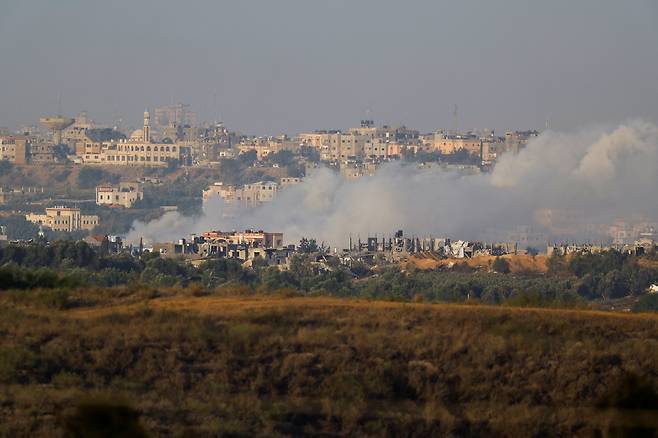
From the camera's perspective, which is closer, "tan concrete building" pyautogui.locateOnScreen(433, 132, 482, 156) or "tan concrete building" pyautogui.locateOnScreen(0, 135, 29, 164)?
"tan concrete building" pyautogui.locateOnScreen(0, 135, 29, 164)

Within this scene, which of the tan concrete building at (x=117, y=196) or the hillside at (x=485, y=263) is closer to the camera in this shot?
the hillside at (x=485, y=263)

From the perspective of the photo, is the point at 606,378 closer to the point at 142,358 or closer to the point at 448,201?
the point at 142,358

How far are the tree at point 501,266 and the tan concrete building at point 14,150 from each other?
3453 inches

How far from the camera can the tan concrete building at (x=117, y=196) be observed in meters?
120

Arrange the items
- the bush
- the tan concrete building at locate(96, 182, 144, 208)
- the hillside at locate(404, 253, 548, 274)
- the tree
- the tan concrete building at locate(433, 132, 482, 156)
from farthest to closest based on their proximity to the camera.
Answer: the tan concrete building at locate(433, 132, 482, 156), the tan concrete building at locate(96, 182, 144, 208), the hillside at locate(404, 253, 548, 274), the tree, the bush

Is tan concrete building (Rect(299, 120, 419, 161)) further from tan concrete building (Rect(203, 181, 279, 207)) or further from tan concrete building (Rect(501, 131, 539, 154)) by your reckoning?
tan concrete building (Rect(203, 181, 279, 207))

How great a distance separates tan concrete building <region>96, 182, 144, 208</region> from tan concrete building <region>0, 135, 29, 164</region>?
18.9 meters

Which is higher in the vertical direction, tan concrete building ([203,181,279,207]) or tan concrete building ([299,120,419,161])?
tan concrete building ([299,120,419,161])

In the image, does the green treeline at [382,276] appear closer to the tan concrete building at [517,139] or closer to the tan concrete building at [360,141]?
the tan concrete building at [517,139]

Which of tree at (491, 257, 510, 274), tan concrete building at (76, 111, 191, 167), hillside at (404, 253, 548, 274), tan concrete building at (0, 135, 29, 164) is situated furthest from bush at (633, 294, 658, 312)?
tan concrete building at (76, 111, 191, 167)

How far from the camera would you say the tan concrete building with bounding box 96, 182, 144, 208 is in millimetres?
120188

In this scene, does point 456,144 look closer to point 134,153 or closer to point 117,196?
point 134,153

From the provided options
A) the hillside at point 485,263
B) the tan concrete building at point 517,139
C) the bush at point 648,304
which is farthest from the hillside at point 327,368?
→ the tan concrete building at point 517,139

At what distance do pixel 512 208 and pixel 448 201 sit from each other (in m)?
4.21
